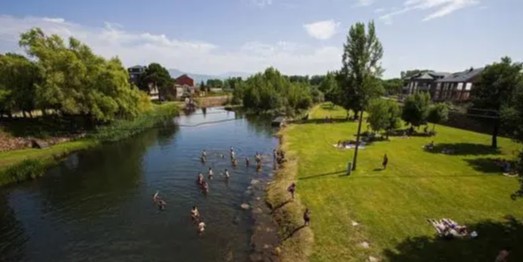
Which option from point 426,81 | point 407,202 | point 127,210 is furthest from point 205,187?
point 426,81

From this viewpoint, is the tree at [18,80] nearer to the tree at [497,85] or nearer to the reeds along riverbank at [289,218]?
the reeds along riverbank at [289,218]

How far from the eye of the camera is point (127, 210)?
94.5ft

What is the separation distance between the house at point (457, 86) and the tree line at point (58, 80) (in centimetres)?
9439

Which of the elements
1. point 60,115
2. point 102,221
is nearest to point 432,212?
point 102,221

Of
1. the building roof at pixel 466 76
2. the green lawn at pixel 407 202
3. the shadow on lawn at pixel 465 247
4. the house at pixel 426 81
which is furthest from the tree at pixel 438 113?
the house at pixel 426 81

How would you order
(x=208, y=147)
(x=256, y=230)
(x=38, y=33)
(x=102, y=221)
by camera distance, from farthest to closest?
(x=38, y=33) → (x=208, y=147) → (x=102, y=221) → (x=256, y=230)

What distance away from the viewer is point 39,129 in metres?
55.3

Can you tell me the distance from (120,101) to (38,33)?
19.8 metres

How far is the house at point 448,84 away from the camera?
9619 cm

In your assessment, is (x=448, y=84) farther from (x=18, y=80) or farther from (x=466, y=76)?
(x=18, y=80)

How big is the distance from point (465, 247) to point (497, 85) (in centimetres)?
3521

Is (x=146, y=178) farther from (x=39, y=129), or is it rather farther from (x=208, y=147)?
(x=39, y=129)

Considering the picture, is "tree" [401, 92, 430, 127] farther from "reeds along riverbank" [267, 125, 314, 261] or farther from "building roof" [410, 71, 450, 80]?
"building roof" [410, 71, 450, 80]

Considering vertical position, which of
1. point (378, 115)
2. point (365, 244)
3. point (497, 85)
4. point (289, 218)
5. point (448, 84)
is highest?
point (497, 85)
